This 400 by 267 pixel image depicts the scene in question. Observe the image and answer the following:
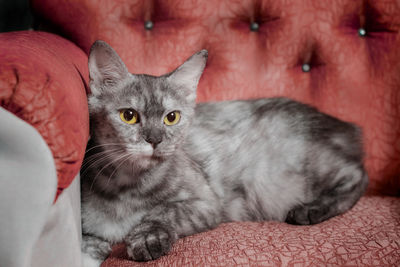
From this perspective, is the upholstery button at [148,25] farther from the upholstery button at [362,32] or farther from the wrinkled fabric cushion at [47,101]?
the upholstery button at [362,32]

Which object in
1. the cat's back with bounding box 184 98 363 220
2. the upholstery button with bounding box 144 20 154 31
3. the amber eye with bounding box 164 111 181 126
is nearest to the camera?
the amber eye with bounding box 164 111 181 126

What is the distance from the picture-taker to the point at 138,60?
5.16 ft

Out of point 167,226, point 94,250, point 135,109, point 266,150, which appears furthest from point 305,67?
point 94,250

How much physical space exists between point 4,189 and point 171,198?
61 centimetres

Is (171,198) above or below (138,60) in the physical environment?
below

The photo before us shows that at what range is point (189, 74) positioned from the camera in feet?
4.11

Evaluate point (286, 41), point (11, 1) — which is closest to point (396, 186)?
point (286, 41)

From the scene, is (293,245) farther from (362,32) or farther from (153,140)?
(362,32)

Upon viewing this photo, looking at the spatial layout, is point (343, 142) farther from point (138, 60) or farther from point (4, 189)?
point (4, 189)

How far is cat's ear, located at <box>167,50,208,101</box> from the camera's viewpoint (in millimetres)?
1208

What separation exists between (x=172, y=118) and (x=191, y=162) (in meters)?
Result: 0.24

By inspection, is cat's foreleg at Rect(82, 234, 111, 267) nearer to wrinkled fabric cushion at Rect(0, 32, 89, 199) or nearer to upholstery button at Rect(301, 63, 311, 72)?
wrinkled fabric cushion at Rect(0, 32, 89, 199)

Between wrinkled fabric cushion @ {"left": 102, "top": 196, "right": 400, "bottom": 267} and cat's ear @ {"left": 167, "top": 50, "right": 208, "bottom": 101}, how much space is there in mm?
508

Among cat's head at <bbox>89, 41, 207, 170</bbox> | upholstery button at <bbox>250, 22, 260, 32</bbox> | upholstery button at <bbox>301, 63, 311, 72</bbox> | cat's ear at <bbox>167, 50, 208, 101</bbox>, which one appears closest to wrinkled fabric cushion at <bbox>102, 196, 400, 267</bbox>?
cat's head at <bbox>89, 41, 207, 170</bbox>
